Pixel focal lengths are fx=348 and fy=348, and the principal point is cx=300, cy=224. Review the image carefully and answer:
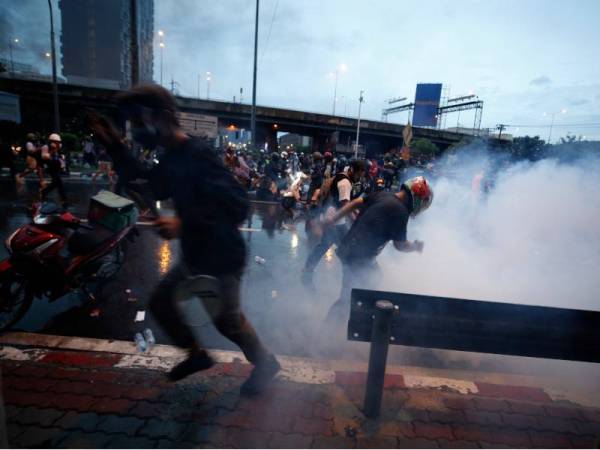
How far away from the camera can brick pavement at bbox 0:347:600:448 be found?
228 centimetres

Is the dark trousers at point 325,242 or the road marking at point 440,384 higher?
the dark trousers at point 325,242

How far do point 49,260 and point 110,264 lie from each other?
105 centimetres

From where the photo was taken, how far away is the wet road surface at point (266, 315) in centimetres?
351

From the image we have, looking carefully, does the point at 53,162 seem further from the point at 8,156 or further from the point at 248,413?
the point at 248,413

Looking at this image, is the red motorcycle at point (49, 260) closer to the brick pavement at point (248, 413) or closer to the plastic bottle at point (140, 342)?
the brick pavement at point (248, 413)

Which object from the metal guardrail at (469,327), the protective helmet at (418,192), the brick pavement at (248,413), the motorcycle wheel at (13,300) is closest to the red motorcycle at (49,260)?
the motorcycle wheel at (13,300)

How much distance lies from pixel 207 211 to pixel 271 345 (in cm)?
194

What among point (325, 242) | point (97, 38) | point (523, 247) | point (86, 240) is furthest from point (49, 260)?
point (97, 38)

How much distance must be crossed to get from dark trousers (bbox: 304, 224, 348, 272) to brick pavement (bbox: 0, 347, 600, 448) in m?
2.18

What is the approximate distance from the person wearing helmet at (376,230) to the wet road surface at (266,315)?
48 centimetres

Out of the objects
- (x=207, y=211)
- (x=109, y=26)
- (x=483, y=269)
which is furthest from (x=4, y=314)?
(x=109, y=26)

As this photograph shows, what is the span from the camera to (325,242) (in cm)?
512

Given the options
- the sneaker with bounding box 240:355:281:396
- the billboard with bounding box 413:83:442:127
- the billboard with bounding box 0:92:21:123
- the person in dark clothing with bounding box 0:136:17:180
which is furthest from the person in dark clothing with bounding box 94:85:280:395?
the billboard with bounding box 413:83:442:127

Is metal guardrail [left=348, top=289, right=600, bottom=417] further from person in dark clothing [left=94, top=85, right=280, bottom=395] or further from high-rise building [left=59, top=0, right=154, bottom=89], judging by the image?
high-rise building [left=59, top=0, right=154, bottom=89]
